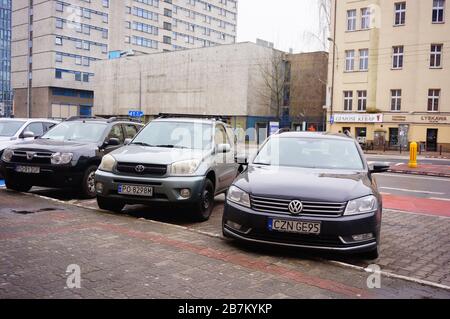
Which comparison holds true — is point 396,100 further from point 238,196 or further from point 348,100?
point 238,196

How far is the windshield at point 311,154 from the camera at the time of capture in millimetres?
6410

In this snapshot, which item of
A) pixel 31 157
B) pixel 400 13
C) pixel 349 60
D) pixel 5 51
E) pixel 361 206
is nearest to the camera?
pixel 361 206

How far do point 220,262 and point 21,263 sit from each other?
2.06 metres

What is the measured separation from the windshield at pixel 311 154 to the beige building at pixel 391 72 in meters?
35.9

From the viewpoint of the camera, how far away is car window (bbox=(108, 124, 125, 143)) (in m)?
9.80

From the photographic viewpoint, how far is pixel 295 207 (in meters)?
5.07

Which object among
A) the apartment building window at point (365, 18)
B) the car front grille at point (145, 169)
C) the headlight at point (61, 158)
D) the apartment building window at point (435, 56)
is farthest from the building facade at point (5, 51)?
the car front grille at point (145, 169)

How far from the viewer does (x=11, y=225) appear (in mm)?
6281

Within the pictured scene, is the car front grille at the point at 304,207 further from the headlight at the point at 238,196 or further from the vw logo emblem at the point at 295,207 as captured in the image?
the headlight at the point at 238,196

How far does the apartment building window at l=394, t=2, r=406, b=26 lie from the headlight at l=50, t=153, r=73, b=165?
3917 centimetres

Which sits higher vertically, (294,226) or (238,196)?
(238,196)

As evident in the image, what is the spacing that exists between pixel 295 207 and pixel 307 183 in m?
0.46

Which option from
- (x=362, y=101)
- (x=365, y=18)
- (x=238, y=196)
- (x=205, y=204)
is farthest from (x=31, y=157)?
(x=365, y=18)
